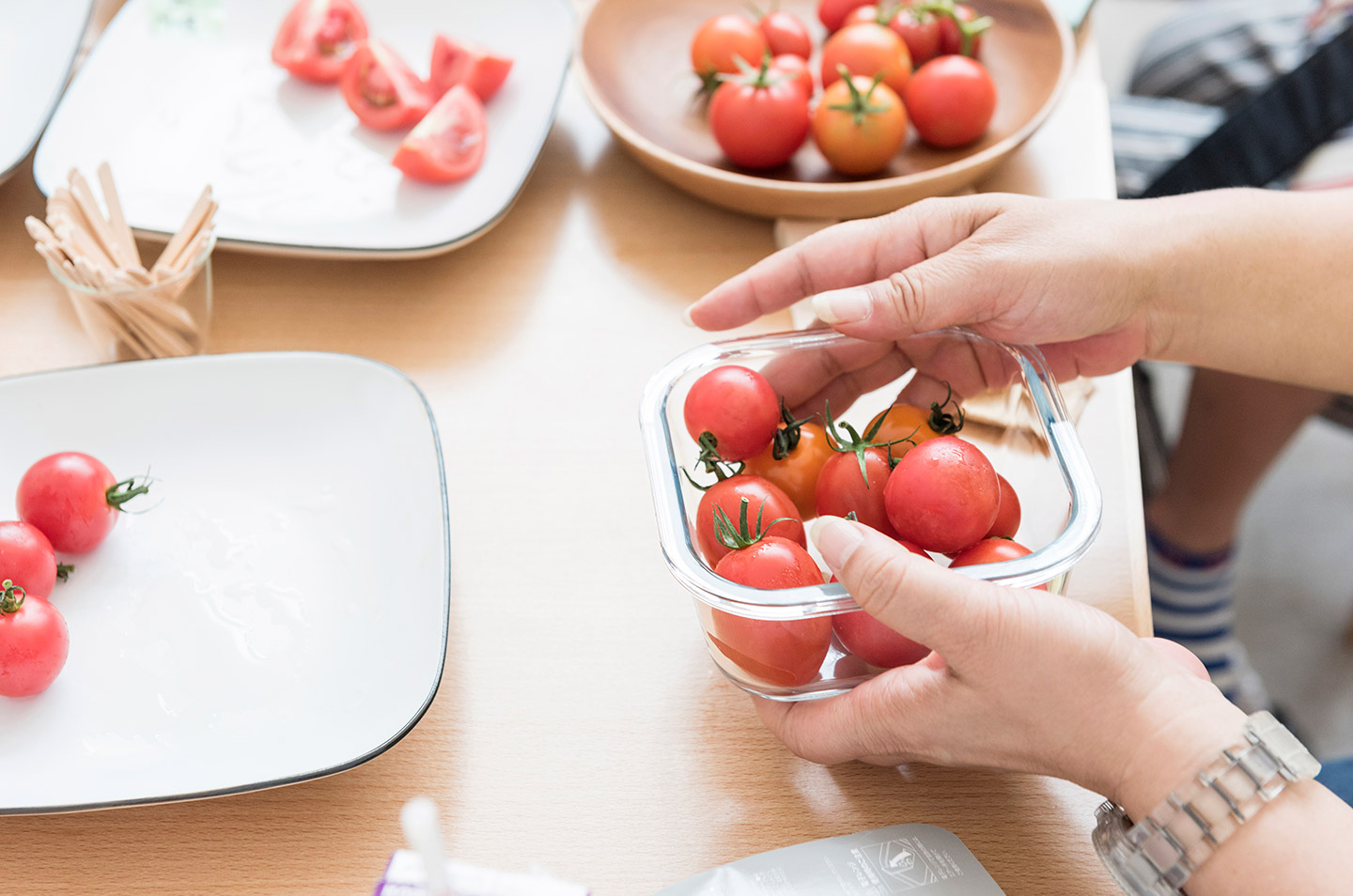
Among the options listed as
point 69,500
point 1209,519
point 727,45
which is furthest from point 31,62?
point 1209,519

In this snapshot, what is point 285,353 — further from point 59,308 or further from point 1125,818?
point 1125,818

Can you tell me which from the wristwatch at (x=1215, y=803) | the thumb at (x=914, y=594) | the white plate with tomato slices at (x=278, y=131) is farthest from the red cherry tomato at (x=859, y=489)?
the white plate with tomato slices at (x=278, y=131)

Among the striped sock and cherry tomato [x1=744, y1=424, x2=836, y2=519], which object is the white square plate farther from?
the striped sock

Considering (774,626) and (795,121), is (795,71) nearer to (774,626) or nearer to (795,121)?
(795,121)

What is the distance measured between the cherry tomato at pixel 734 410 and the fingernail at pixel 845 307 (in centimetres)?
8

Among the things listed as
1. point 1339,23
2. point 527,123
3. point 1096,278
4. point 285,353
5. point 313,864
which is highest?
point 1339,23

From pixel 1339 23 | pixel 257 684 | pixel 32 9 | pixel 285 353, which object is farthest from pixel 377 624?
pixel 1339 23

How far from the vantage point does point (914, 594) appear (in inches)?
25.1

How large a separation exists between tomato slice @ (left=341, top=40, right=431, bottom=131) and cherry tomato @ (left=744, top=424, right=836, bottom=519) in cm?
67

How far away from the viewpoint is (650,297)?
3.68ft

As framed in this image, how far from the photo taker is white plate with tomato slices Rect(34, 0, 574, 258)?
3.64 feet

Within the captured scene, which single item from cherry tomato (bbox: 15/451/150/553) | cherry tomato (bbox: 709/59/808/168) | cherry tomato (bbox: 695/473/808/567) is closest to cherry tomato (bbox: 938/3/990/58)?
cherry tomato (bbox: 709/59/808/168)

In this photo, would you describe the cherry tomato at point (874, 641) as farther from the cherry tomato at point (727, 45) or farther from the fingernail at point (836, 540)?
the cherry tomato at point (727, 45)

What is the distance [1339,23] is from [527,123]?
1162 millimetres
